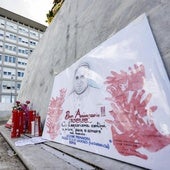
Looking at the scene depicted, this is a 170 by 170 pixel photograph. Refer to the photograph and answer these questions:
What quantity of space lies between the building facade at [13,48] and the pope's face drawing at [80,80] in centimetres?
Answer: 2691

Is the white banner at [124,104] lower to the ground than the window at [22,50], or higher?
lower

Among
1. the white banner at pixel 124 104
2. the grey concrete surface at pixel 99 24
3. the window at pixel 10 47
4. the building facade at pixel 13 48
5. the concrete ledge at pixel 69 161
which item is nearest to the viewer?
the white banner at pixel 124 104

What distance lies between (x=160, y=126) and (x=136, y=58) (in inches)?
20.0

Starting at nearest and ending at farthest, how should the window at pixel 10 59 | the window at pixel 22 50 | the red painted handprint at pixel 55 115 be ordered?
the red painted handprint at pixel 55 115 → the window at pixel 10 59 → the window at pixel 22 50

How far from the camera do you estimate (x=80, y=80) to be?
1970mm

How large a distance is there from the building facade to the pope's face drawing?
26907 mm

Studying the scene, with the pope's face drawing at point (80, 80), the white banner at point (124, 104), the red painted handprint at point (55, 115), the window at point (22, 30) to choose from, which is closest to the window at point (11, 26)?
the window at point (22, 30)

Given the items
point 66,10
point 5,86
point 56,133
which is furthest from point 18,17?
point 56,133

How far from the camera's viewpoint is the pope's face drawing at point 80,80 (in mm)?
1875

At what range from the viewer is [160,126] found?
1024 mm

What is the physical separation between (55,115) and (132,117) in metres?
1.28

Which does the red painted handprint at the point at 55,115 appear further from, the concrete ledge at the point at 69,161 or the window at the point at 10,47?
the window at the point at 10,47

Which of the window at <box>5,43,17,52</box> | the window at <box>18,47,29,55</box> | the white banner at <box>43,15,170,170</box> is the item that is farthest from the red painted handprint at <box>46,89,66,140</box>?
the window at <box>18,47,29,55</box>

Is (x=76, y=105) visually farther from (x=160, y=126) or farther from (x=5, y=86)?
(x=5, y=86)
